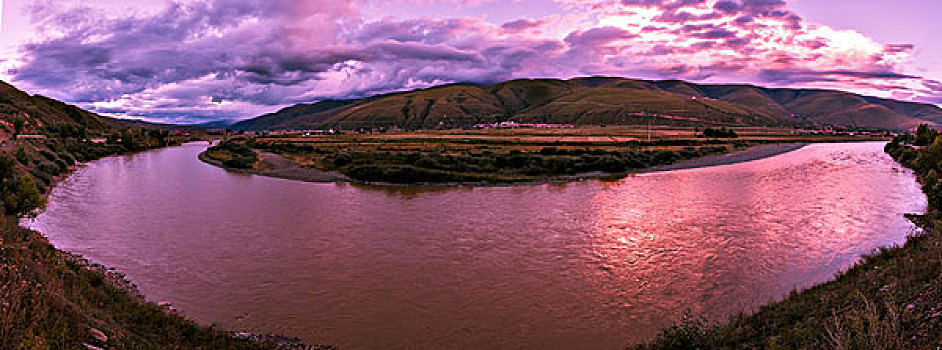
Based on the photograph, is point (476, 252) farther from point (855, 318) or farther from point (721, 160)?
point (721, 160)

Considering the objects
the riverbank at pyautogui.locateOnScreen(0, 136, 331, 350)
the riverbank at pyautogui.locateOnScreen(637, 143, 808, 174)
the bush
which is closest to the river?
the riverbank at pyautogui.locateOnScreen(0, 136, 331, 350)

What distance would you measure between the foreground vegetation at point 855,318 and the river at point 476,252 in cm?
277

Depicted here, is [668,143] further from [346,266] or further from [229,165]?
[346,266]

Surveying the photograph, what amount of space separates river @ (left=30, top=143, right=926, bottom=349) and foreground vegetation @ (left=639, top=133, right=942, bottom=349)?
2.77 meters

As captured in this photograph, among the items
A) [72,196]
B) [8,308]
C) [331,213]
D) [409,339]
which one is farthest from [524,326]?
[72,196]

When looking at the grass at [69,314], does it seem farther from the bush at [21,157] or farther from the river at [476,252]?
the bush at [21,157]

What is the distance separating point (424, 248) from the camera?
72.2 feet

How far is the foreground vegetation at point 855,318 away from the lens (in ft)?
22.3

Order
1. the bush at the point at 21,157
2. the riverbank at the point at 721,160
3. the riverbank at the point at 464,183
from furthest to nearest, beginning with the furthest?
1. the riverbank at the point at 721,160
2. the riverbank at the point at 464,183
3. the bush at the point at 21,157

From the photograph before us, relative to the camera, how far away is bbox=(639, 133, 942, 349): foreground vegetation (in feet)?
22.3

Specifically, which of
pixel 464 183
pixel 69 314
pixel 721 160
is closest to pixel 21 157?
pixel 464 183

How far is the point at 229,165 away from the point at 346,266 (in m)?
49.1

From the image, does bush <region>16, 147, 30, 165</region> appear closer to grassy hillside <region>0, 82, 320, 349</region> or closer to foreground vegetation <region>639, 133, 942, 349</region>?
grassy hillside <region>0, 82, 320, 349</region>

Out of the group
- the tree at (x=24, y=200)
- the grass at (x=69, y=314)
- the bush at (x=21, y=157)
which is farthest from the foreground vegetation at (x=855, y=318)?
the bush at (x=21, y=157)
